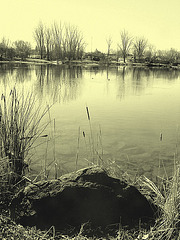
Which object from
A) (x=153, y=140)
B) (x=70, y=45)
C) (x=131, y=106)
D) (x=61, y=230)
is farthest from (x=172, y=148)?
(x=70, y=45)

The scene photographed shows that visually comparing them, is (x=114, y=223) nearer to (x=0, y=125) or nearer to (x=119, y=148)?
(x=0, y=125)

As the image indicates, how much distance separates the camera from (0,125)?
9.09ft

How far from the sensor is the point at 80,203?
8.02 ft

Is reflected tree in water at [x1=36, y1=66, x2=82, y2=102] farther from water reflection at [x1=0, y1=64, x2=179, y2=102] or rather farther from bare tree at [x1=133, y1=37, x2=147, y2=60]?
bare tree at [x1=133, y1=37, x2=147, y2=60]

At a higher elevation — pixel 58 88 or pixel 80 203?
pixel 58 88

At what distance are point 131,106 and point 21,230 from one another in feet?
26.1

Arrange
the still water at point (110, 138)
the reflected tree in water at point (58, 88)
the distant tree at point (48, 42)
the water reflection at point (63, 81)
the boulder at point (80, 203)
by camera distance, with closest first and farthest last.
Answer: the boulder at point (80, 203), the still water at point (110, 138), the reflected tree in water at point (58, 88), the water reflection at point (63, 81), the distant tree at point (48, 42)

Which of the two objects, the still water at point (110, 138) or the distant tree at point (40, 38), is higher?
the distant tree at point (40, 38)

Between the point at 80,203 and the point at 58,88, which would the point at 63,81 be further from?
the point at 80,203

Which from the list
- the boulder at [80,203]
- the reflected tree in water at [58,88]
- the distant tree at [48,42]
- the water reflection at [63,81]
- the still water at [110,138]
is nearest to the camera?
the boulder at [80,203]

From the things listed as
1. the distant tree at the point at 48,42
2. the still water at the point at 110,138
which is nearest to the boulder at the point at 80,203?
the still water at the point at 110,138

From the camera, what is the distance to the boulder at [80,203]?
92.8 inches

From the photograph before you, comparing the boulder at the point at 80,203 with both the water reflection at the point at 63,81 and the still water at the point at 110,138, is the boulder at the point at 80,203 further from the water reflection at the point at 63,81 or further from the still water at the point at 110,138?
the water reflection at the point at 63,81

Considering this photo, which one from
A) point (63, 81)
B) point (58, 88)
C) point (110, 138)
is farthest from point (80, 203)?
point (63, 81)
